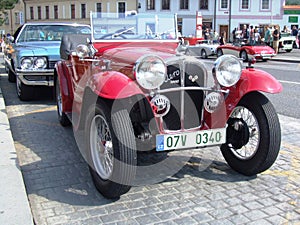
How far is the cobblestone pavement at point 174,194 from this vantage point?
307 centimetres

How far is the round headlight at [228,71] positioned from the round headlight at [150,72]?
0.63m

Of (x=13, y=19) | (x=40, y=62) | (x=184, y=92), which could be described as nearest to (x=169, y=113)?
(x=184, y=92)

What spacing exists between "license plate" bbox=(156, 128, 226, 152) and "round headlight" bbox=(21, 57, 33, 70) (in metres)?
4.76

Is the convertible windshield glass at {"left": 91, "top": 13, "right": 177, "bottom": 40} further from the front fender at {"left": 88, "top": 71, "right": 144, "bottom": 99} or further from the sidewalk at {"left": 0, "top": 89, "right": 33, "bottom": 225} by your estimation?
the sidewalk at {"left": 0, "top": 89, "right": 33, "bottom": 225}

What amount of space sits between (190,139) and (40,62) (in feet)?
15.7

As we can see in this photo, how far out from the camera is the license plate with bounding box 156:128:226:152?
336cm

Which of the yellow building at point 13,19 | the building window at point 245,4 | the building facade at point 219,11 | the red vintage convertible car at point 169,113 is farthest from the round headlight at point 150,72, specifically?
the yellow building at point 13,19

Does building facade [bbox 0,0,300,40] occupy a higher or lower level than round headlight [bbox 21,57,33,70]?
higher

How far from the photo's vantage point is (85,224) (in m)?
2.96

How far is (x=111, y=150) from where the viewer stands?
341 centimetres

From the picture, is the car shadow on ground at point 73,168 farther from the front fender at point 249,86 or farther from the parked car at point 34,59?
the parked car at point 34,59

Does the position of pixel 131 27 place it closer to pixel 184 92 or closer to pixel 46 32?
pixel 184 92

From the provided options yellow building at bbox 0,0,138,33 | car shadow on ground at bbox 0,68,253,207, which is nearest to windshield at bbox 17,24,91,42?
car shadow on ground at bbox 0,68,253,207

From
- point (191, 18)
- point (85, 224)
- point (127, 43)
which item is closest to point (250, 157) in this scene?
point (85, 224)
